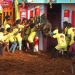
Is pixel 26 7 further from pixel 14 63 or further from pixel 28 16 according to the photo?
pixel 14 63

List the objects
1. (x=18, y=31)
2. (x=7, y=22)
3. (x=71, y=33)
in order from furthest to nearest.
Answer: (x=7, y=22) < (x=18, y=31) < (x=71, y=33)

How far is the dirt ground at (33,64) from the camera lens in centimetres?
1520

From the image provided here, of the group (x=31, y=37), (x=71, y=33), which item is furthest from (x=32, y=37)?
(x=71, y=33)

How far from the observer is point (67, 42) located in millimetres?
18797

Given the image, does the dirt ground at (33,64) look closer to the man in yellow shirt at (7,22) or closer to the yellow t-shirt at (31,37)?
the yellow t-shirt at (31,37)

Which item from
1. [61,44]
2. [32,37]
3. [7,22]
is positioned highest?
[7,22]

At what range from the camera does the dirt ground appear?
1520cm

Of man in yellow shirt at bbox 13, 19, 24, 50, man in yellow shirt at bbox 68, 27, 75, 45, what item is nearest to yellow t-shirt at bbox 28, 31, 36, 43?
man in yellow shirt at bbox 13, 19, 24, 50

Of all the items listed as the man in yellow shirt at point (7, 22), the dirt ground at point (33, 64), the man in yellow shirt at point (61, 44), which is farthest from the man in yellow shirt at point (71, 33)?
the man in yellow shirt at point (7, 22)

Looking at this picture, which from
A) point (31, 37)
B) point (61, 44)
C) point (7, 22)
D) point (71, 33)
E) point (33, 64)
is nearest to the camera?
point (33, 64)

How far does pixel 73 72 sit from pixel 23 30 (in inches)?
247

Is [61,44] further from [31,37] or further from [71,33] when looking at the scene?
[31,37]

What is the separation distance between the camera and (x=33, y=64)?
17.0 meters

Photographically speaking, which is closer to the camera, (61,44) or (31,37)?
(61,44)
